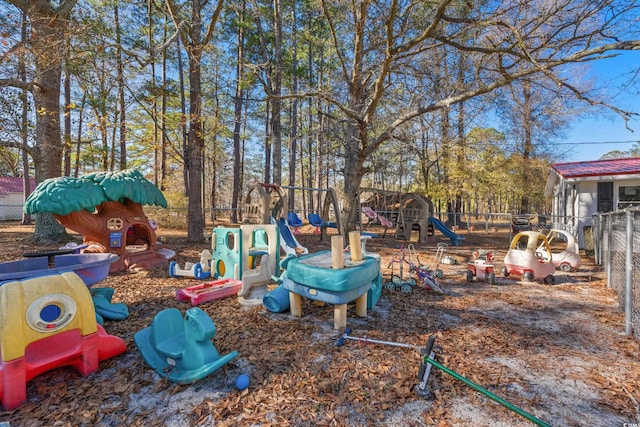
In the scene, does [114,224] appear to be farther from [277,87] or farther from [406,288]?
[277,87]

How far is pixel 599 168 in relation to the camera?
434 inches

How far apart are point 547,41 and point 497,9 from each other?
4.01 feet

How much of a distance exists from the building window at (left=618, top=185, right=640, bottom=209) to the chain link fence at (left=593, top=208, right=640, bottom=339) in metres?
3.63

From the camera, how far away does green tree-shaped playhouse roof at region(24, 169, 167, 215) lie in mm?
5387

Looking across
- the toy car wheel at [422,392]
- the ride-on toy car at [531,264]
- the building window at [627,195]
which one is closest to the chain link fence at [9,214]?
the toy car wheel at [422,392]

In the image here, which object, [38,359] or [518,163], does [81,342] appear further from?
[518,163]

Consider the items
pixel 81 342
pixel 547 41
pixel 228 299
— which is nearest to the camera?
pixel 81 342

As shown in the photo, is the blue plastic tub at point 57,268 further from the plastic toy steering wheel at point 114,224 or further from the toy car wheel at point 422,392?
the toy car wheel at point 422,392

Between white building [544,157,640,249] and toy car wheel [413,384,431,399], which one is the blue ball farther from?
white building [544,157,640,249]

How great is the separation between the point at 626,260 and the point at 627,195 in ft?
32.2

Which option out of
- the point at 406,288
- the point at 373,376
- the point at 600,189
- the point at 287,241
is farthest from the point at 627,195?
the point at 373,376

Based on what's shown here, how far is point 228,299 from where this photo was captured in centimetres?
463

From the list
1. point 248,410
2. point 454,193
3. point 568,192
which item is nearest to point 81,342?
point 248,410

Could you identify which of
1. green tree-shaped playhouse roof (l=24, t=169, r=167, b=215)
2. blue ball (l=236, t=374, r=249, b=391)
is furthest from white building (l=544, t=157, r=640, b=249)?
green tree-shaped playhouse roof (l=24, t=169, r=167, b=215)
